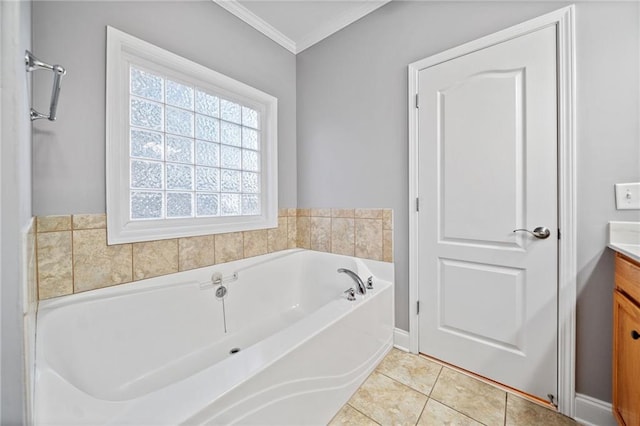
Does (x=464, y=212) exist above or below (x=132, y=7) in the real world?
below

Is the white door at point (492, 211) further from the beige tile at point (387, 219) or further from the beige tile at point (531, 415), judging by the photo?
the beige tile at point (387, 219)

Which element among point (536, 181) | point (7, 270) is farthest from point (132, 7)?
point (536, 181)

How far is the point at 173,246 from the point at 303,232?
1.16 m

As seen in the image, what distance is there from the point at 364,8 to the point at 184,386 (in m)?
2.56

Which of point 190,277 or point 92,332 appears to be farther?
point 190,277

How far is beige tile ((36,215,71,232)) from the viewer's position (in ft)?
3.84

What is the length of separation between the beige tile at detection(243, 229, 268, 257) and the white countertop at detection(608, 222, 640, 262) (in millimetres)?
2110

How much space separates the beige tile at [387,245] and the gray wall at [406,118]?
5 cm

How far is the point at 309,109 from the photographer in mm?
2395

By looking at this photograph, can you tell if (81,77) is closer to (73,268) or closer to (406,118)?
(73,268)

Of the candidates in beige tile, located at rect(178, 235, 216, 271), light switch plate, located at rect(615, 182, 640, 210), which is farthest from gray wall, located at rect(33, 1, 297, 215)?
light switch plate, located at rect(615, 182, 640, 210)

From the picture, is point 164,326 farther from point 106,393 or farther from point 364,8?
point 364,8

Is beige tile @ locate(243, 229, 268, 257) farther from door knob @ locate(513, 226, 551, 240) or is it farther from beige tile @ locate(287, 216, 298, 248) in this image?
door knob @ locate(513, 226, 551, 240)

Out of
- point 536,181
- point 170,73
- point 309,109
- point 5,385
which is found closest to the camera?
point 5,385
